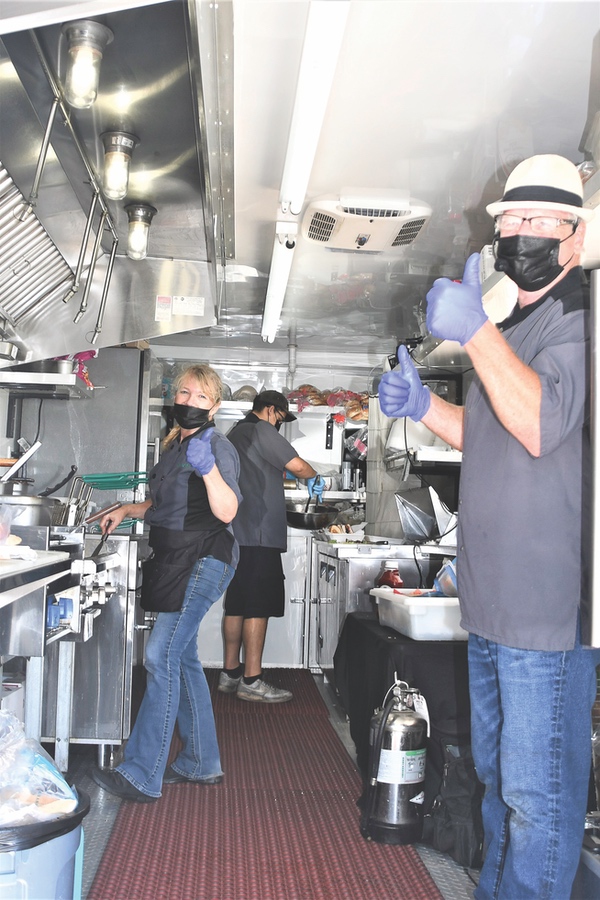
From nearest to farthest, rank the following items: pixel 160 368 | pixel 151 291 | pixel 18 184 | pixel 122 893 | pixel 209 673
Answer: pixel 122 893, pixel 18 184, pixel 151 291, pixel 209 673, pixel 160 368

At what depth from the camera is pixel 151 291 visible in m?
4.31

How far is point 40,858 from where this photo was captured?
1.71 m

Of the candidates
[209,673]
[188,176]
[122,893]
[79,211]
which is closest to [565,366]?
[122,893]

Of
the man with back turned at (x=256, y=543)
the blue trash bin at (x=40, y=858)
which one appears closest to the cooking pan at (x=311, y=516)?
the man with back turned at (x=256, y=543)

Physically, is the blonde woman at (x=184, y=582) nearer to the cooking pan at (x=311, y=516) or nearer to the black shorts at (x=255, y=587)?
the black shorts at (x=255, y=587)

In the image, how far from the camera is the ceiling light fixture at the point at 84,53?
227 centimetres

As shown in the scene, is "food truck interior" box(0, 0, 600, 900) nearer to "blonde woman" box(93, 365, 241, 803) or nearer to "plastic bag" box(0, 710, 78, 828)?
"blonde woman" box(93, 365, 241, 803)

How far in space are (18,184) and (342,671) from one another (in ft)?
8.53

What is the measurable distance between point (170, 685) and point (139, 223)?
2054 millimetres

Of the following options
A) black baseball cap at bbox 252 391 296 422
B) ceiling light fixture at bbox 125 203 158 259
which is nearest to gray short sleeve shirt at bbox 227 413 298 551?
black baseball cap at bbox 252 391 296 422

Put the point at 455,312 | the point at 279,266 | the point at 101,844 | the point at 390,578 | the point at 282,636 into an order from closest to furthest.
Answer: the point at 455,312 < the point at 101,844 < the point at 390,578 < the point at 279,266 < the point at 282,636

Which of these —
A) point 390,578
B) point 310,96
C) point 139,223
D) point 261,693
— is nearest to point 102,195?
point 139,223

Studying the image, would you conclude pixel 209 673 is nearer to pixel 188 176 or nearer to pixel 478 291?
pixel 188 176

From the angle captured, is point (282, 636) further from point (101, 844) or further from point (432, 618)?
point (101, 844)
